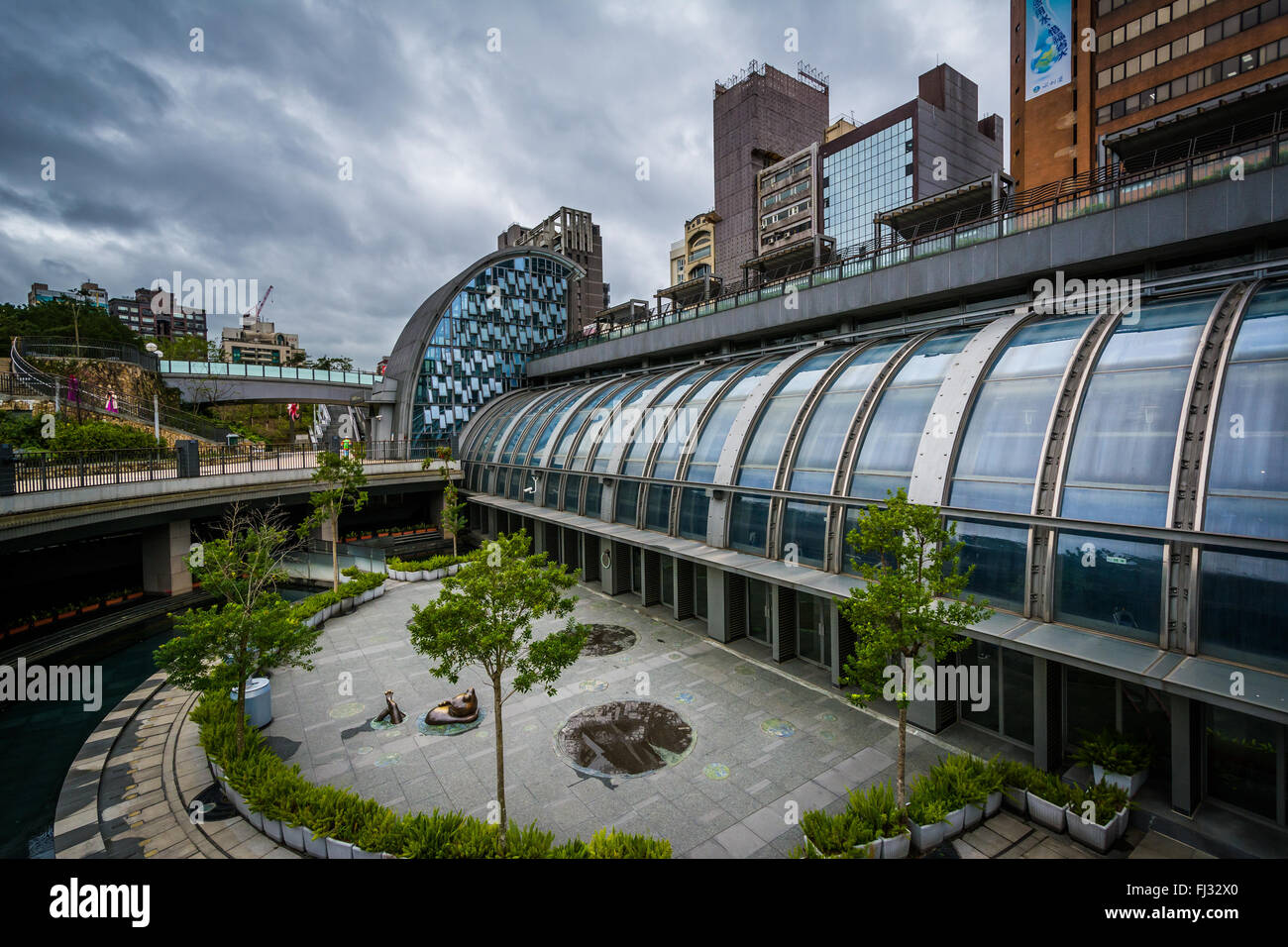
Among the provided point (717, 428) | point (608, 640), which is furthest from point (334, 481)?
point (717, 428)

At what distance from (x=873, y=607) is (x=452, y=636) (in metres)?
8.35

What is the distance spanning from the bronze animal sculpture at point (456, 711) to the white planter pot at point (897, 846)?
10907mm

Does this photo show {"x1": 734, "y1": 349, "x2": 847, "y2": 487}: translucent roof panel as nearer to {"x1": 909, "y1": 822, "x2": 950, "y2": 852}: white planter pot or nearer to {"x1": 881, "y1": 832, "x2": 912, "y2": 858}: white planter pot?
{"x1": 909, "y1": 822, "x2": 950, "y2": 852}: white planter pot

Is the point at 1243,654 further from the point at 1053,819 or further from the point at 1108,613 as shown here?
the point at 1053,819

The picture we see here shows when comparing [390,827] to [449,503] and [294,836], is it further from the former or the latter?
[449,503]

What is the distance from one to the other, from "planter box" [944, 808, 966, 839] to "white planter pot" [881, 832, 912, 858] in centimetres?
99

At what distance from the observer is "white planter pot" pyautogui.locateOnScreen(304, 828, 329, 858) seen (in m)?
10.8

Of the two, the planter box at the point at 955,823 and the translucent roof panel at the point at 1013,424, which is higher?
the translucent roof panel at the point at 1013,424

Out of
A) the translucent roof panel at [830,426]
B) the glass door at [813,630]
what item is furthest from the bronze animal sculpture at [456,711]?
the translucent roof panel at [830,426]

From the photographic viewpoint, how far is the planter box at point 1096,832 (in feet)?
34.1

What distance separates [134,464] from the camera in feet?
90.2

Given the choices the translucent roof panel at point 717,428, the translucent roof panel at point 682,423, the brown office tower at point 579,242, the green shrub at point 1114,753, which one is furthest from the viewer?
the brown office tower at point 579,242

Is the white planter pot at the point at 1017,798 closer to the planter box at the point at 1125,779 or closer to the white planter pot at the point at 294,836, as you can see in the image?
the planter box at the point at 1125,779
